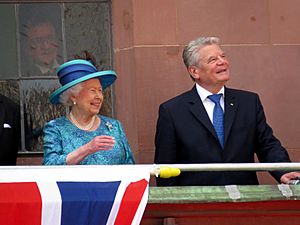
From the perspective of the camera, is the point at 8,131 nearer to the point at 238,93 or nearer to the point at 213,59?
the point at 213,59

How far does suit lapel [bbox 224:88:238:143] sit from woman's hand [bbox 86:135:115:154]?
0.96 meters

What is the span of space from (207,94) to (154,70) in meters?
0.87

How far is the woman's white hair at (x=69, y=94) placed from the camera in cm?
804

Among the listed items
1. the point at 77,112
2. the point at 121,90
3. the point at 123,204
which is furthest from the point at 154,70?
the point at 123,204

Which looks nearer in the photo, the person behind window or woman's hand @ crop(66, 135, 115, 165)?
woman's hand @ crop(66, 135, 115, 165)

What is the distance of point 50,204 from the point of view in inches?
282

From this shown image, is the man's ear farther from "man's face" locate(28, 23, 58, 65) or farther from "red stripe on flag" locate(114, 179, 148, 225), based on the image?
"man's face" locate(28, 23, 58, 65)

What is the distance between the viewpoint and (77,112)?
26.5ft

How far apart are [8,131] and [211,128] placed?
137cm

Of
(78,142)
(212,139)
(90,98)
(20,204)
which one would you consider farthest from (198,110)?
(20,204)

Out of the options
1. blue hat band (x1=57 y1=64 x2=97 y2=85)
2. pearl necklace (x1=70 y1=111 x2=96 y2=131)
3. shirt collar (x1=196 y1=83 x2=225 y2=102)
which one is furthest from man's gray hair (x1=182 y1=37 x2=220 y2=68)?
pearl necklace (x1=70 y1=111 x2=96 y2=131)

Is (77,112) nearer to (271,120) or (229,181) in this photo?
(229,181)

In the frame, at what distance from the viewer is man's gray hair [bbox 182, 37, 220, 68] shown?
8.29 meters

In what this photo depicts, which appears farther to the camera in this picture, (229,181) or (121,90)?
(121,90)
